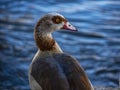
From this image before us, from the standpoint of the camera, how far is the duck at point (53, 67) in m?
5.90

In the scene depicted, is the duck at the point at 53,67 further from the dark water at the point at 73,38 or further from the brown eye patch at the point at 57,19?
the dark water at the point at 73,38

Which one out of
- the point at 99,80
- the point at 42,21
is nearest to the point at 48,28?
the point at 42,21

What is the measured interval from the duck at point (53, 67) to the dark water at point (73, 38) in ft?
12.2

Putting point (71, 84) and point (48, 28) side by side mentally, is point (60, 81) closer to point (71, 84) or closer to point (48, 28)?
point (71, 84)

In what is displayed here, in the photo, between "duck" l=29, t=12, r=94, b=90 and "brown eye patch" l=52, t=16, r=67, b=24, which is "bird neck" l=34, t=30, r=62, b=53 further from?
"brown eye patch" l=52, t=16, r=67, b=24

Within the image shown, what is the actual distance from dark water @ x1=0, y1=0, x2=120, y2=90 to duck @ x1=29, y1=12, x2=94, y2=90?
372 cm

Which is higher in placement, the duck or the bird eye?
the bird eye

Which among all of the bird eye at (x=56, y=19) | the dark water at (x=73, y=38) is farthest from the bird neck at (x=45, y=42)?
the dark water at (x=73, y=38)

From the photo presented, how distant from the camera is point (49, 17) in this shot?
6.63 metres

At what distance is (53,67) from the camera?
6.09 m

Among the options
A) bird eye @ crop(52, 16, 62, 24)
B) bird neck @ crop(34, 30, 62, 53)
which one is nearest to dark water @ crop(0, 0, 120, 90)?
bird neck @ crop(34, 30, 62, 53)

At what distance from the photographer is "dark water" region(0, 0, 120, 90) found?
1081cm

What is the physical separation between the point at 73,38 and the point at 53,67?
6052 millimetres

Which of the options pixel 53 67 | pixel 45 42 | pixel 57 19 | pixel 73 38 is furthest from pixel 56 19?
pixel 73 38
